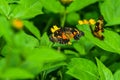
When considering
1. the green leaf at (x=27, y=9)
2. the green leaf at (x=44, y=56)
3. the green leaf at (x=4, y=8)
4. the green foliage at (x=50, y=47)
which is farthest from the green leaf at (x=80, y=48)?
the green leaf at (x=44, y=56)

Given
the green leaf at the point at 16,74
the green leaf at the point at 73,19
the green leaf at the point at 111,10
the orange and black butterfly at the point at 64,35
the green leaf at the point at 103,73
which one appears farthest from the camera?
the green leaf at the point at 73,19

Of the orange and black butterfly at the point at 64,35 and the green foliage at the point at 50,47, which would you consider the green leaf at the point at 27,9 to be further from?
the orange and black butterfly at the point at 64,35

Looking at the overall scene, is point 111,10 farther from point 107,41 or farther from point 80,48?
point 107,41

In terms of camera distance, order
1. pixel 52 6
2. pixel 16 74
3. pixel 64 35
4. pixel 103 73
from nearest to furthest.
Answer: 1. pixel 16 74
2. pixel 103 73
3. pixel 64 35
4. pixel 52 6

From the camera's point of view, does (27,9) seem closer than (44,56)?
No

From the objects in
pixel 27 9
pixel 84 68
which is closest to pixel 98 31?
pixel 84 68

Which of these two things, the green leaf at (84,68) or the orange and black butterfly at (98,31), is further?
the orange and black butterfly at (98,31)

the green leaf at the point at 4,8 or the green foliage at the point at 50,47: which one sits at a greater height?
the green leaf at the point at 4,8
